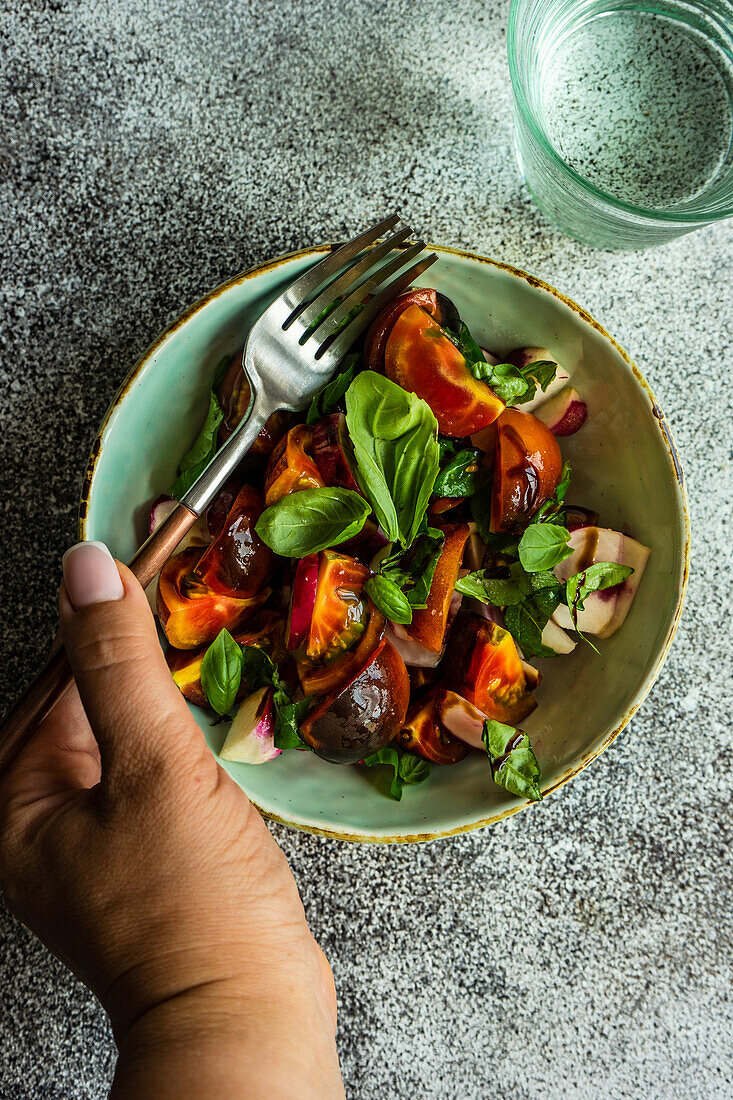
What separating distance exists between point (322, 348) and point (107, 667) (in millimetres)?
363

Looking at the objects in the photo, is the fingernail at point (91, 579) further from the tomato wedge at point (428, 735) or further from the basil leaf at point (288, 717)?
the tomato wedge at point (428, 735)

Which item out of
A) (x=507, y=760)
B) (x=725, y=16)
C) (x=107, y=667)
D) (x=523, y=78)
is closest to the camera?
(x=107, y=667)

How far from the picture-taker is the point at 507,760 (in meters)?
0.71

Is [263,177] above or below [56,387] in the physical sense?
above

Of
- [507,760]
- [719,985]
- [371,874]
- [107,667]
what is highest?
[107,667]

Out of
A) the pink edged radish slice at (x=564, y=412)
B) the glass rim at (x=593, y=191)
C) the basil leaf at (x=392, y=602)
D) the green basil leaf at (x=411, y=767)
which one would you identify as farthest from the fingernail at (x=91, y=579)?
the glass rim at (x=593, y=191)

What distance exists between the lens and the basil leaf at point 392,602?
0.67 meters

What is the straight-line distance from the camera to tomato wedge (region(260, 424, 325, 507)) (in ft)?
2.26

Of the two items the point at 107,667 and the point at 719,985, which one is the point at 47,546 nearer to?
the point at 107,667

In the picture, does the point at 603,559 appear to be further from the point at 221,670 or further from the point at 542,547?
the point at 221,670

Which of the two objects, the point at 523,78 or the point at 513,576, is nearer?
the point at 513,576

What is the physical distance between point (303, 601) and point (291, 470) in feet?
0.38

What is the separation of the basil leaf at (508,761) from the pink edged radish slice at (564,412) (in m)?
0.30

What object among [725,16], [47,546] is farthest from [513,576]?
[725,16]
